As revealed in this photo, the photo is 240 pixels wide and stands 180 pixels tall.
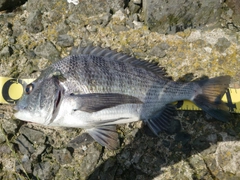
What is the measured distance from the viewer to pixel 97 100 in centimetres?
265

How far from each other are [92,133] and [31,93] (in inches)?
29.4

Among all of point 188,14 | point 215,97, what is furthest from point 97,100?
point 188,14

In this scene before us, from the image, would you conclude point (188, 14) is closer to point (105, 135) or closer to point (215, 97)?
point (215, 97)

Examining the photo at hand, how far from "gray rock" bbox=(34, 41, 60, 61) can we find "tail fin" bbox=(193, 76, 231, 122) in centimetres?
181

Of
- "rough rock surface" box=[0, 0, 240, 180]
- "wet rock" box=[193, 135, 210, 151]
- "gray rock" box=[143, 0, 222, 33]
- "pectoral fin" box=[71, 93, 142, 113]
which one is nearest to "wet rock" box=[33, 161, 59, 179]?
"rough rock surface" box=[0, 0, 240, 180]

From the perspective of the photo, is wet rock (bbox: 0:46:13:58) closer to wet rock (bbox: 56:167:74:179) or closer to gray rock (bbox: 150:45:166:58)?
wet rock (bbox: 56:167:74:179)

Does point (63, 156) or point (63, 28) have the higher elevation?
point (63, 28)

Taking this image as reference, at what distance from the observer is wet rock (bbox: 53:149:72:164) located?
3.07m

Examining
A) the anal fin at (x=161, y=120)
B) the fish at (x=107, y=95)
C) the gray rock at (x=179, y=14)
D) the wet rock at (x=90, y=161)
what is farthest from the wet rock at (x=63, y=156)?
the gray rock at (x=179, y=14)

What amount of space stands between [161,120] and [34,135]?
4.85 feet

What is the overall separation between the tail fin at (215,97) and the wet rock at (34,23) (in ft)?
7.23

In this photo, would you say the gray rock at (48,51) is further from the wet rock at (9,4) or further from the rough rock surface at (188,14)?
the rough rock surface at (188,14)

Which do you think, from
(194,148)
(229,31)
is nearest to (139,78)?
(194,148)

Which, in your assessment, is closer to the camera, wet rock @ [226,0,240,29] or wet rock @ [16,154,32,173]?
wet rock @ [16,154,32,173]
